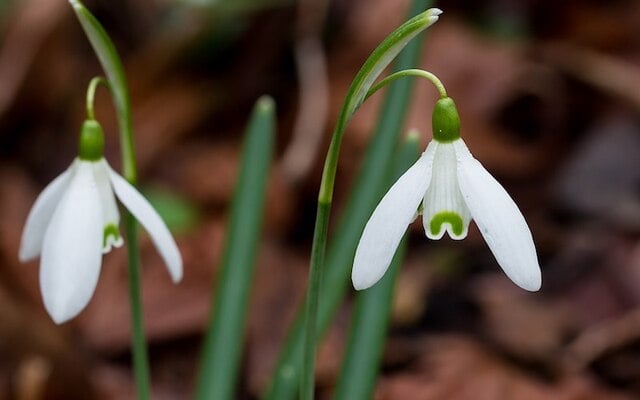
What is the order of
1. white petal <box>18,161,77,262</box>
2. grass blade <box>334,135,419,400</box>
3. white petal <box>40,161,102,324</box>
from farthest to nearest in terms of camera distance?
grass blade <box>334,135,419,400</box> < white petal <box>18,161,77,262</box> < white petal <box>40,161,102,324</box>

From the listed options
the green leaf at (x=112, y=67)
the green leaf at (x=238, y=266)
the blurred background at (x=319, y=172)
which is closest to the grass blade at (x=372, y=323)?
the green leaf at (x=238, y=266)

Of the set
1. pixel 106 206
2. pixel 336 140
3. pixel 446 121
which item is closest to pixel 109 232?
pixel 106 206

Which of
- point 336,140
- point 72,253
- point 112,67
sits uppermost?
point 112,67

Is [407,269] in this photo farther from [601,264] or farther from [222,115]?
[222,115]

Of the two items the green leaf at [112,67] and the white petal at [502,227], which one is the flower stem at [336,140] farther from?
the green leaf at [112,67]

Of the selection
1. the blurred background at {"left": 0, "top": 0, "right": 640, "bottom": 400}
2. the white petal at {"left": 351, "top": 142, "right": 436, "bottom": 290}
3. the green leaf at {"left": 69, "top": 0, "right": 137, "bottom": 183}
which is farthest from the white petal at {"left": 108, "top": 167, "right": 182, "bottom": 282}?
the blurred background at {"left": 0, "top": 0, "right": 640, "bottom": 400}

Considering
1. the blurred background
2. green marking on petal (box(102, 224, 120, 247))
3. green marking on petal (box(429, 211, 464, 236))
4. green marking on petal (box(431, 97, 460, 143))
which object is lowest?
green marking on petal (box(102, 224, 120, 247))

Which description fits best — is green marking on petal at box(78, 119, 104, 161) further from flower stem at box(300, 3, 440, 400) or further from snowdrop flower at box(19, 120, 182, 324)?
flower stem at box(300, 3, 440, 400)

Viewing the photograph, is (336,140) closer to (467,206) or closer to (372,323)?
(467,206)
